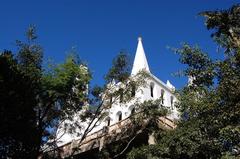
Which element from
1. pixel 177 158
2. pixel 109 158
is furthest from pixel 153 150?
pixel 109 158

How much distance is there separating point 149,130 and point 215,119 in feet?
20.3

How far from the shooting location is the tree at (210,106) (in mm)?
16047

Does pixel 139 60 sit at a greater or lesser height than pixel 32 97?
greater

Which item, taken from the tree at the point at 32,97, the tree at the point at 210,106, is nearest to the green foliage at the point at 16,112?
the tree at the point at 32,97

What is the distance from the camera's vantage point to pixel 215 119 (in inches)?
645

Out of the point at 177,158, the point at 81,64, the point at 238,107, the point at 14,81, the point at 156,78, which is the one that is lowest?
the point at 177,158

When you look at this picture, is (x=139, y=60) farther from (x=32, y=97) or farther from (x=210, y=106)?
(x=210, y=106)

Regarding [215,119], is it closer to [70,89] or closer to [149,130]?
[149,130]

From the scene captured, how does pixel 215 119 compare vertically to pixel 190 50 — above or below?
below

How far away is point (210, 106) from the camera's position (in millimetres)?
16625

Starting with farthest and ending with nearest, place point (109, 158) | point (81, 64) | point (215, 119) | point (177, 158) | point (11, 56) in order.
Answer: point (81, 64)
point (109, 158)
point (11, 56)
point (177, 158)
point (215, 119)

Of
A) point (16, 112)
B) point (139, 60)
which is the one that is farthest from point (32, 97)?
point (139, 60)

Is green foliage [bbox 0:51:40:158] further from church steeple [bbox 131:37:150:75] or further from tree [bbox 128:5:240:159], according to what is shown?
church steeple [bbox 131:37:150:75]

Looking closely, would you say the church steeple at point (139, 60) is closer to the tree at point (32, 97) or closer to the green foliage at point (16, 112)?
the tree at point (32, 97)
